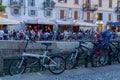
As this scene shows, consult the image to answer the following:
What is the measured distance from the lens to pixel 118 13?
57.0 metres

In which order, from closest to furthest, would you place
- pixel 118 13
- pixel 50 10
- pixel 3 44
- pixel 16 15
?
pixel 3 44, pixel 16 15, pixel 50 10, pixel 118 13

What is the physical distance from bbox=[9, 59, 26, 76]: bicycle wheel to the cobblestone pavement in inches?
10.5

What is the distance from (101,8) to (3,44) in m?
41.0

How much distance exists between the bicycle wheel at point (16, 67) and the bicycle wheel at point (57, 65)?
2.63 feet

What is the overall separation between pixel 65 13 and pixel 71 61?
122ft

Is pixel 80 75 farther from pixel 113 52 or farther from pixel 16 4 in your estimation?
pixel 16 4

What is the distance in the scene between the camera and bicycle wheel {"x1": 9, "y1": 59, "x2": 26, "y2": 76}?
10.2 m

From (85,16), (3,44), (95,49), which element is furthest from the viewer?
(85,16)

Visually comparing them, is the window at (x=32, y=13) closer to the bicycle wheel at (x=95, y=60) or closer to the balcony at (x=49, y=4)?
the balcony at (x=49, y=4)

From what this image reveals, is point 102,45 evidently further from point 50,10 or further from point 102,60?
point 50,10

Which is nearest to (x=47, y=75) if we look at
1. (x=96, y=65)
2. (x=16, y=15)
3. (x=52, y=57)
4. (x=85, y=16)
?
(x=52, y=57)

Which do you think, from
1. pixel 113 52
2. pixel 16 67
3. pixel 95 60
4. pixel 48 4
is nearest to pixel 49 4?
pixel 48 4

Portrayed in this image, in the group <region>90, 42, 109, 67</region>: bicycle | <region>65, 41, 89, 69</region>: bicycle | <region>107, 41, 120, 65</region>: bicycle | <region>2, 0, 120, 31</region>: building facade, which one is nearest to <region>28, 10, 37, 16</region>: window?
<region>2, 0, 120, 31</region>: building facade

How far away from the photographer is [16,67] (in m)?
10.3
